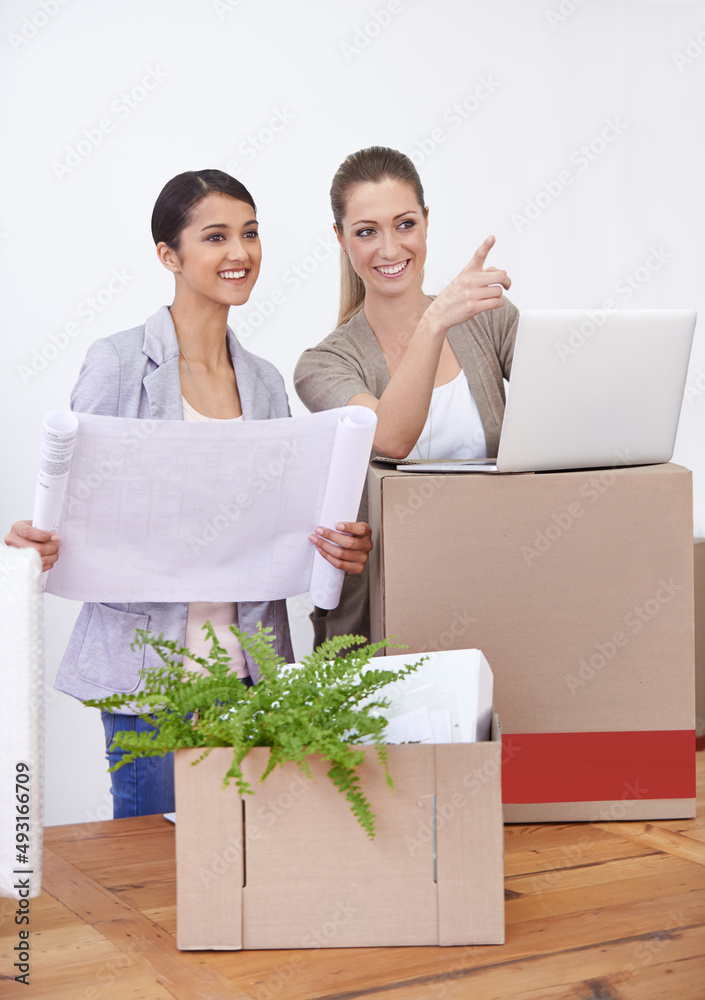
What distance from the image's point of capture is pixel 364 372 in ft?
4.92

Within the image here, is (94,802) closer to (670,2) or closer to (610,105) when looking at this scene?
(610,105)

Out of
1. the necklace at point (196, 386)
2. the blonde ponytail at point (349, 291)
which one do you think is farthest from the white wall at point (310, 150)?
the necklace at point (196, 386)

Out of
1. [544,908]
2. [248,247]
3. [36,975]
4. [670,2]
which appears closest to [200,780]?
[36,975]

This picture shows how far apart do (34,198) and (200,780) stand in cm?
220

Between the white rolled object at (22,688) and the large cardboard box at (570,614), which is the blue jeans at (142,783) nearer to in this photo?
the large cardboard box at (570,614)

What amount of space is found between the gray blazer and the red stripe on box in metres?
0.40

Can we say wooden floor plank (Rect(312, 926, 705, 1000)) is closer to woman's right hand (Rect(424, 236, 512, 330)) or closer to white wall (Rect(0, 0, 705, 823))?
woman's right hand (Rect(424, 236, 512, 330))

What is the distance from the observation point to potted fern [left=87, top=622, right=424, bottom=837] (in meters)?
0.76

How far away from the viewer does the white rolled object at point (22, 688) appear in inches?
28.0

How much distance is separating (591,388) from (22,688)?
68cm

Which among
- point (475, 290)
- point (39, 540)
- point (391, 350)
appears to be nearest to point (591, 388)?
point (475, 290)

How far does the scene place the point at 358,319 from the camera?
5.19 feet

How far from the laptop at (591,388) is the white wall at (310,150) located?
1702mm

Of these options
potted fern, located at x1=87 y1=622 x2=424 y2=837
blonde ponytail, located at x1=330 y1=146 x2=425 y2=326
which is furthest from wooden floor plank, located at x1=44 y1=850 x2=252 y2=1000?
blonde ponytail, located at x1=330 y1=146 x2=425 y2=326
